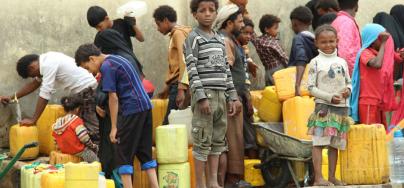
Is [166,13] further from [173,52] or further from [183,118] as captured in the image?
[183,118]

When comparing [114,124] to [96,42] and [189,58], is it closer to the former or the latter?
[189,58]

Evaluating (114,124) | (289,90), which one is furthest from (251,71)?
(114,124)

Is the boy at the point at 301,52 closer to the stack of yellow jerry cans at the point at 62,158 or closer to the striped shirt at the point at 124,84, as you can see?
the striped shirt at the point at 124,84

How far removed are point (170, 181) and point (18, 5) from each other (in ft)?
10.4

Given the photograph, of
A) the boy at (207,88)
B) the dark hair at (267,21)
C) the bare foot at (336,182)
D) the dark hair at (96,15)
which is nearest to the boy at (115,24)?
the dark hair at (96,15)

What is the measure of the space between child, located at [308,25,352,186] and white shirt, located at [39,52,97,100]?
8.96ft

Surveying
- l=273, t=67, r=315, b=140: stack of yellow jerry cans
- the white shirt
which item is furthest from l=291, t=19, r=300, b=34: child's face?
the white shirt

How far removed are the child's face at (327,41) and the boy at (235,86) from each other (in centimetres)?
120

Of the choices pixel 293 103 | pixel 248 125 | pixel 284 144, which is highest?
pixel 293 103

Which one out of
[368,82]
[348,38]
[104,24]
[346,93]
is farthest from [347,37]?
[104,24]

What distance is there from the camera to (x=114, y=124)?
40.3ft

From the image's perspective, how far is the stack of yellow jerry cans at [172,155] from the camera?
12.8 meters

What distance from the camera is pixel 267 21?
50.5 feet

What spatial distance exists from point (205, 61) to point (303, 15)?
10.1 feet
